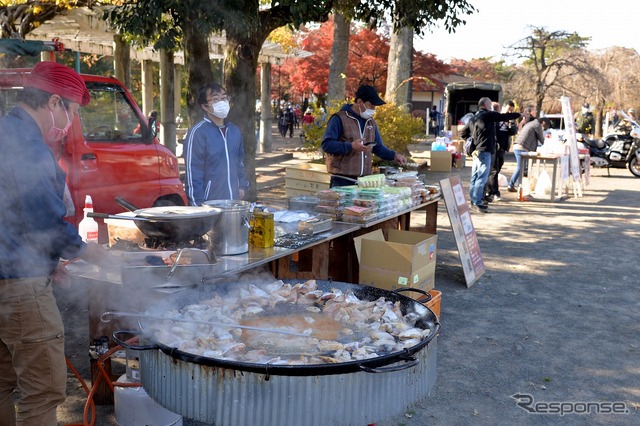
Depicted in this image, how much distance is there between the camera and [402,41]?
1847 centimetres

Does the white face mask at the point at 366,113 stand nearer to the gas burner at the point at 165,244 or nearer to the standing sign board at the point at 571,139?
the gas burner at the point at 165,244

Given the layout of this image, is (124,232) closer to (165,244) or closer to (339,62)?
(165,244)

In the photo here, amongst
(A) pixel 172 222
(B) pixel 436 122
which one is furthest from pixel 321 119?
(B) pixel 436 122

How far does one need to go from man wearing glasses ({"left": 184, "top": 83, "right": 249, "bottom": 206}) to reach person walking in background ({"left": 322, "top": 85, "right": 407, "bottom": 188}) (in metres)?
1.57

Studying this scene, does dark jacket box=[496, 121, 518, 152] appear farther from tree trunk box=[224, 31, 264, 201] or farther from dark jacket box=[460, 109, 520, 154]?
tree trunk box=[224, 31, 264, 201]

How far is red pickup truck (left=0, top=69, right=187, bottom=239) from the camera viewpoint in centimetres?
649

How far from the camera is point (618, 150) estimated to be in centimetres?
1964

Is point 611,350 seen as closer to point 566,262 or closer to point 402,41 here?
point 566,262

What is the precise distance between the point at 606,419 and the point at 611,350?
1358 millimetres

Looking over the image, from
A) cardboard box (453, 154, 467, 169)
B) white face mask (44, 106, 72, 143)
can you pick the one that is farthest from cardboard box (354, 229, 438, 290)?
cardboard box (453, 154, 467, 169)

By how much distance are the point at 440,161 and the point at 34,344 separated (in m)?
16.7

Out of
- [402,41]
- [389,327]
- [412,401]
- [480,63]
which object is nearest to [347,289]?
[389,327]

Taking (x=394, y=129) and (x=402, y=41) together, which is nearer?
(x=394, y=129)

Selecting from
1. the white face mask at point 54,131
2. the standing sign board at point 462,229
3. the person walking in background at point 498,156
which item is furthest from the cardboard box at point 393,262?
the person walking in background at point 498,156
